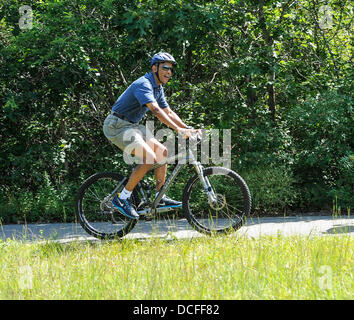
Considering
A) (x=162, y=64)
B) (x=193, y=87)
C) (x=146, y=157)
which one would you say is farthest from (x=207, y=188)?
(x=193, y=87)

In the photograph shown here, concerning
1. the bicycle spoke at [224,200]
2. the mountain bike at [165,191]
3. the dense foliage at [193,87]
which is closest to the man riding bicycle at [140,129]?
the mountain bike at [165,191]

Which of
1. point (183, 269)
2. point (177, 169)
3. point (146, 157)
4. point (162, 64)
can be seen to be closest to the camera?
point (183, 269)

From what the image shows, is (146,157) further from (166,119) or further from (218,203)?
(218,203)

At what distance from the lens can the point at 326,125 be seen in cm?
783

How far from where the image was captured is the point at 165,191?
571cm

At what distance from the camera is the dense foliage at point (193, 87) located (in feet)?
25.0

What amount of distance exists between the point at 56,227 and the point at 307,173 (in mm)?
4088

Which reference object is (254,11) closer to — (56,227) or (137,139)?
(137,139)

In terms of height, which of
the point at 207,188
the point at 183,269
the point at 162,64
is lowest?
the point at 183,269

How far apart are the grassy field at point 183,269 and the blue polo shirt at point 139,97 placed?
4.67 ft

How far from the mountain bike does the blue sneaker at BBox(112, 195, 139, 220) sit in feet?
0.32

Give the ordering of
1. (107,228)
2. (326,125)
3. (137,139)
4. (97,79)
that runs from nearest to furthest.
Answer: (137,139), (107,228), (326,125), (97,79)

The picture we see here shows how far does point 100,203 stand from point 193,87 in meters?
3.36
